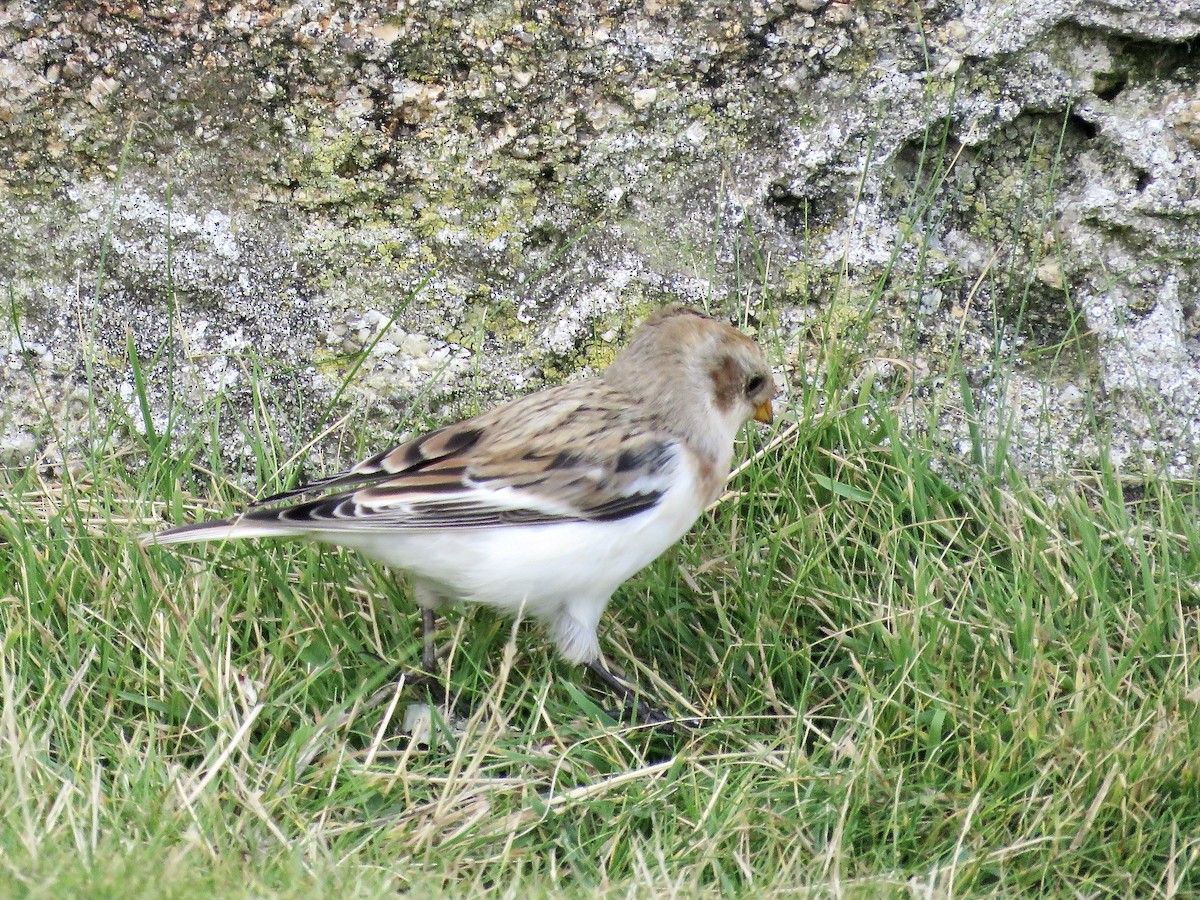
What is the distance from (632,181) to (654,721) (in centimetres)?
167

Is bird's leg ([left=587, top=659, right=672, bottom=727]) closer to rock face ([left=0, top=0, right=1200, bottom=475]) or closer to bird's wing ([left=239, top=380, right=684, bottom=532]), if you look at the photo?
bird's wing ([left=239, top=380, right=684, bottom=532])

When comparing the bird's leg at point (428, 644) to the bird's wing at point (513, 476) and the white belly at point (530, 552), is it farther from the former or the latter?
the bird's wing at point (513, 476)

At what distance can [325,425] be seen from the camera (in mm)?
4332

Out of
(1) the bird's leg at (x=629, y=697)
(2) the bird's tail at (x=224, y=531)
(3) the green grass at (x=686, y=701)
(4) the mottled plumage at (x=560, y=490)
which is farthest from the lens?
(1) the bird's leg at (x=629, y=697)

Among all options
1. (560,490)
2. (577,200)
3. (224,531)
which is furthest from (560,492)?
(577,200)

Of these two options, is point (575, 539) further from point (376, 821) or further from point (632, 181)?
point (632, 181)

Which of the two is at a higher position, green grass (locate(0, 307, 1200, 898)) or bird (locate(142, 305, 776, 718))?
bird (locate(142, 305, 776, 718))

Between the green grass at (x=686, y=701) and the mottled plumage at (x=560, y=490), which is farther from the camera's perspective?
the mottled plumage at (x=560, y=490)

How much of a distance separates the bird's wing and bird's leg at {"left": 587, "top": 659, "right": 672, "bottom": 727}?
1.54ft

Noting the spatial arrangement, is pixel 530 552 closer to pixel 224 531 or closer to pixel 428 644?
pixel 428 644

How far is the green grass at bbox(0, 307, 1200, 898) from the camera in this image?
3025 mm

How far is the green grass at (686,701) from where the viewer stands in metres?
3.03

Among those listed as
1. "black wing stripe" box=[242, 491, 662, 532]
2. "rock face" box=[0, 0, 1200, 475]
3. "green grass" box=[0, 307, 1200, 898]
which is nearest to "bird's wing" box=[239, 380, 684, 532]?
"black wing stripe" box=[242, 491, 662, 532]

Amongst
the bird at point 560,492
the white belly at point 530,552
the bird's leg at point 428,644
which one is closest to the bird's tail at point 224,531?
the bird at point 560,492
